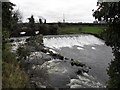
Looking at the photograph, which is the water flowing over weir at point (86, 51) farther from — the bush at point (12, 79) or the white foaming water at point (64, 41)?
the bush at point (12, 79)

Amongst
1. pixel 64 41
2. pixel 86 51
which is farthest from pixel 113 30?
pixel 64 41

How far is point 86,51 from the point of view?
32375mm

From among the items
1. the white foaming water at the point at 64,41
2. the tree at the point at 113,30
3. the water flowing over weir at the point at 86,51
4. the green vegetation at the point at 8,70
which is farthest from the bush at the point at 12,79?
the white foaming water at the point at 64,41

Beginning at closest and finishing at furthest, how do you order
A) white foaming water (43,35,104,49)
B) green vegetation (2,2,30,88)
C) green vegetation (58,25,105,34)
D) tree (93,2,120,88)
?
1. tree (93,2,120,88)
2. green vegetation (2,2,30,88)
3. white foaming water (43,35,104,49)
4. green vegetation (58,25,105,34)

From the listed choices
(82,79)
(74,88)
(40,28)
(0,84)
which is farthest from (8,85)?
(40,28)

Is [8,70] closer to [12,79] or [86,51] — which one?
[12,79]

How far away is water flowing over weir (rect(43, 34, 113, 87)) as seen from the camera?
2091cm

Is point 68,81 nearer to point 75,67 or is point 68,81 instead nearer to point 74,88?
point 74,88

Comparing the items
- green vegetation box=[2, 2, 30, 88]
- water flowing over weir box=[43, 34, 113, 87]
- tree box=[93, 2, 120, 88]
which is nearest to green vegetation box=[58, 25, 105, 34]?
water flowing over weir box=[43, 34, 113, 87]

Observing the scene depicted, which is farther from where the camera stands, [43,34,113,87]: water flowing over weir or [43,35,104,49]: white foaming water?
[43,35,104,49]: white foaming water

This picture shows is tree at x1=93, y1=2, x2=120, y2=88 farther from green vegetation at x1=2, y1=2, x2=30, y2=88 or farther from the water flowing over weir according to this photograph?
the water flowing over weir

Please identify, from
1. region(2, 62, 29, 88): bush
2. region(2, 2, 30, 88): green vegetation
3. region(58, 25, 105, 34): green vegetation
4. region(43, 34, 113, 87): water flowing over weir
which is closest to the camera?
region(2, 62, 29, 88): bush

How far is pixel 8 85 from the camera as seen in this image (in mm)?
8984

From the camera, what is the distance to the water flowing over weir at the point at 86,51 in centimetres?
2091
